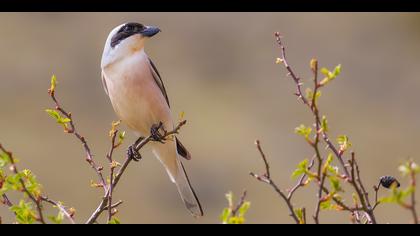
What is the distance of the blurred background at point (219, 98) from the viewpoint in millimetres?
20109

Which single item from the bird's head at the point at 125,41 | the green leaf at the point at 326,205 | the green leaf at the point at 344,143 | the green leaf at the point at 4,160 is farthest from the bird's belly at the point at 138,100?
the green leaf at the point at 326,205

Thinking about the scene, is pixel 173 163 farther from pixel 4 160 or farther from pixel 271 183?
pixel 271 183

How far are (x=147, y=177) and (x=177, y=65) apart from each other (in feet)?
16.3

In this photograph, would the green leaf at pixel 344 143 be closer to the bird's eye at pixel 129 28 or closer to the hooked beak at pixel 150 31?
the hooked beak at pixel 150 31

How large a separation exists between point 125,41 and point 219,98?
18579mm

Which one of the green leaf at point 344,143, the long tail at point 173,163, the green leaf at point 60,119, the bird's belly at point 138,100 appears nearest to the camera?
the green leaf at point 344,143

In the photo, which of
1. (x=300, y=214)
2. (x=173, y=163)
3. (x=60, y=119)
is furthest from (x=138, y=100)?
(x=300, y=214)

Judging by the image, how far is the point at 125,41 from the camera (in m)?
5.58

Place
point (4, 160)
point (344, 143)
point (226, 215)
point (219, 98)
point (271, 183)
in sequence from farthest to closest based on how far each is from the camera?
point (219, 98), point (344, 143), point (4, 160), point (271, 183), point (226, 215)

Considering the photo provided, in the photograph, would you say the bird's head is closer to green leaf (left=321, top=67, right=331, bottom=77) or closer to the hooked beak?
the hooked beak

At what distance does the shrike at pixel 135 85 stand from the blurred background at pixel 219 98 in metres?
12.0

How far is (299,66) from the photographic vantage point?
23.3 meters

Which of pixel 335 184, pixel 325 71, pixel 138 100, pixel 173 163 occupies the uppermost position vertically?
pixel 325 71
